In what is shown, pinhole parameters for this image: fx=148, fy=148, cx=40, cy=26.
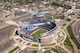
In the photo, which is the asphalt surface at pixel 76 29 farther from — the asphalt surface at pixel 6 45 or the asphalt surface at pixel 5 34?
the asphalt surface at pixel 5 34

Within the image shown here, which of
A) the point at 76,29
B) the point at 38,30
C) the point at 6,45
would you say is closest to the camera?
the point at 6,45

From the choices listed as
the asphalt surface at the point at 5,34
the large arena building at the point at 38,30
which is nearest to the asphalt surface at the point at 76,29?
the large arena building at the point at 38,30

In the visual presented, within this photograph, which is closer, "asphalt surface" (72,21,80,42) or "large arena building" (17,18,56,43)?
"large arena building" (17,18,56,43)

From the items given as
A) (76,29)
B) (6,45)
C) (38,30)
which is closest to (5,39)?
(6,45)

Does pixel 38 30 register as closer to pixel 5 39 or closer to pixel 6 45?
pixel 5 39

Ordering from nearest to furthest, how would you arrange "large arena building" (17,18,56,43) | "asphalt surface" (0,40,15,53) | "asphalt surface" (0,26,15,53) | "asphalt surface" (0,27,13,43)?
"asphalt surface" (0,40,15,53) → "asphalt surface" (0,26,15,53) → "large arena building" (17,18,56,43) → "asphalt surface" (0,27,13,43)

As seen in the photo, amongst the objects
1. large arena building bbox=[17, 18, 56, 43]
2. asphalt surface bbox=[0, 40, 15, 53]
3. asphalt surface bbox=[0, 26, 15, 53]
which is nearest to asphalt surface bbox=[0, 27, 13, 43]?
asphalt surface bbox=[0, 26, 15, 53]

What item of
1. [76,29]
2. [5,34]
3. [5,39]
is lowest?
[76,29]

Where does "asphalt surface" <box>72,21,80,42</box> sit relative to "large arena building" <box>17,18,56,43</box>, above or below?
below

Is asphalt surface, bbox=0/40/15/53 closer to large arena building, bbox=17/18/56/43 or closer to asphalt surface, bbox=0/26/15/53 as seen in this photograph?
asphalt surface, bbox=0/26/15/53

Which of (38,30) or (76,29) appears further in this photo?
(38,30)

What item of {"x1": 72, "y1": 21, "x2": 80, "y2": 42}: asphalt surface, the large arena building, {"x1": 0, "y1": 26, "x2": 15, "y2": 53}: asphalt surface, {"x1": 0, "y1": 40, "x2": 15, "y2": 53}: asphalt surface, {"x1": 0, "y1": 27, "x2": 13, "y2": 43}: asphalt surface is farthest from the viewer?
{"x1": 0, "y1": 27, "x2": 13, "y2": 43}: asphalt surface
